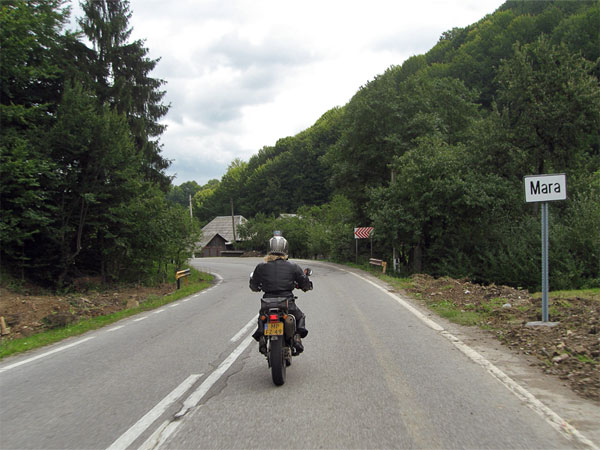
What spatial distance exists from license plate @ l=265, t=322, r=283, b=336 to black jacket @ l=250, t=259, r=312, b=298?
0.50 meters

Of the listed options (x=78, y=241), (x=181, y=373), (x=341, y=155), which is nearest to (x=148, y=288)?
(x=78, y=241)

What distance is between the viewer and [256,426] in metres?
3.93

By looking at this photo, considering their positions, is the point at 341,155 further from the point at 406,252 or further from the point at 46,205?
the point at 46,205

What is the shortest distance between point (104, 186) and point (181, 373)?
591 inches

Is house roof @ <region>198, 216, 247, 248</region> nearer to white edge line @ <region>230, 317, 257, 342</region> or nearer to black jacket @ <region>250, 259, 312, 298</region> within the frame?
white edge line @ <region>230, 317, 257, 342</region>

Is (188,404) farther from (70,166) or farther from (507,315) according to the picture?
(70,166)

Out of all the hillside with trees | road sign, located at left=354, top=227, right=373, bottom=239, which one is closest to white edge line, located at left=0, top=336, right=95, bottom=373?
the hillside with trees

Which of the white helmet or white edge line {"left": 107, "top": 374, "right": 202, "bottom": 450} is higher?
the white helmet

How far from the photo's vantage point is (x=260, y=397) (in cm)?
475

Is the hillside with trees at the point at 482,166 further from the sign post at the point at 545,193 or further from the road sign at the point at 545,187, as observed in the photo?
the road sign at the point at 545,187

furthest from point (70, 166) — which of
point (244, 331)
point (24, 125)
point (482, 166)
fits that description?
Result: point (482, 166)

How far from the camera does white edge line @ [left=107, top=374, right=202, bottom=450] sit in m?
3.68

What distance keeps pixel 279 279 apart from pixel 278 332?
0.73 m

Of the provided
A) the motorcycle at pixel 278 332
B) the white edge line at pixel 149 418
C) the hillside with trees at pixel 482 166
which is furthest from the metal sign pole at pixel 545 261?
the hillside with trees at pixel 482 166
